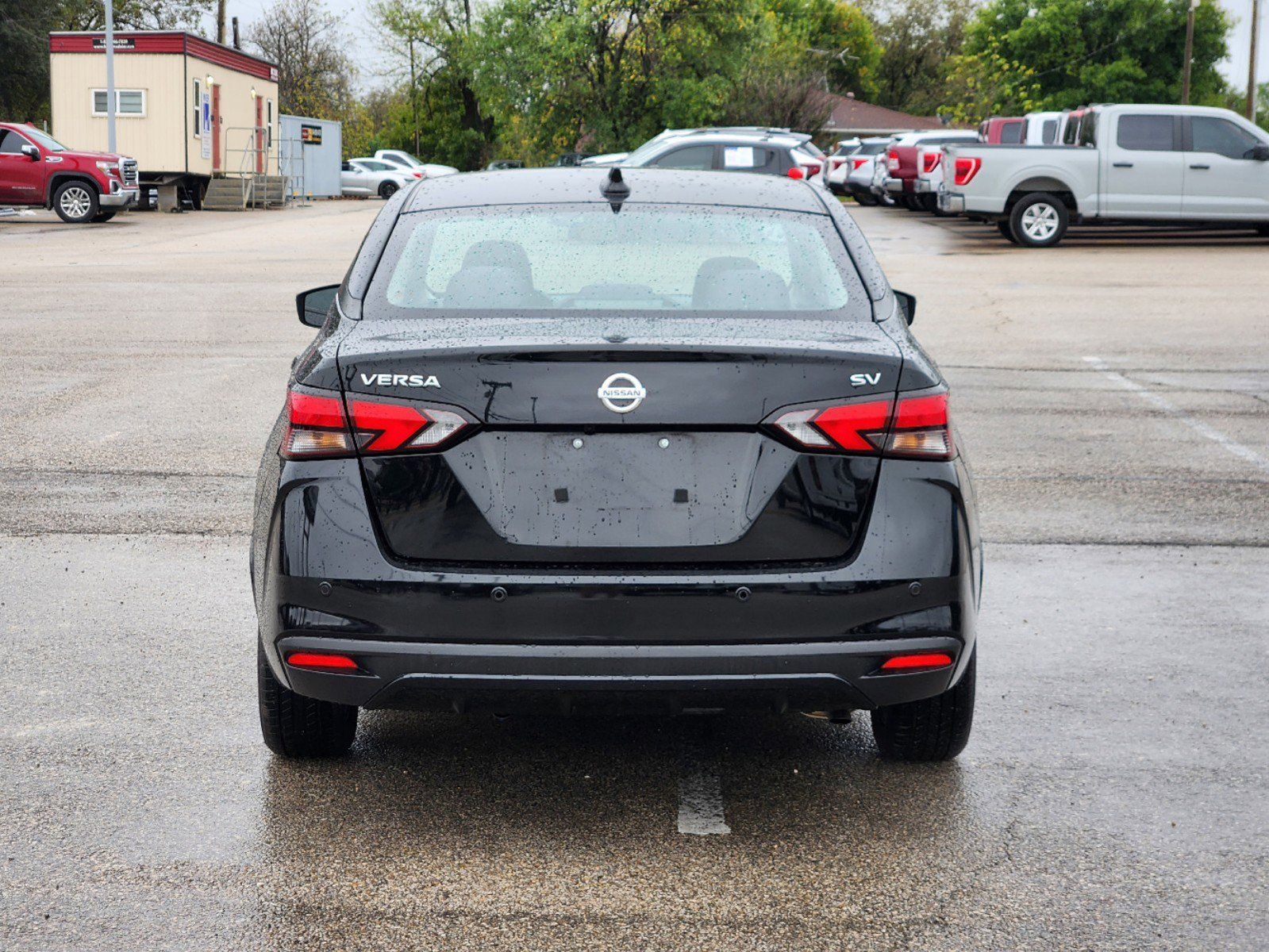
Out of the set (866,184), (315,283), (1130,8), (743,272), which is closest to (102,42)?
(866,184)

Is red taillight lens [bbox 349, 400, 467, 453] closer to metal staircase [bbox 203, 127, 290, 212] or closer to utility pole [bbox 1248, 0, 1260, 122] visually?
metal staircase [bbox 203, 127, 290, 212]

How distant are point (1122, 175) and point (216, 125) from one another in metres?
26.0

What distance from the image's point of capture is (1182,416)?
10.5 meters

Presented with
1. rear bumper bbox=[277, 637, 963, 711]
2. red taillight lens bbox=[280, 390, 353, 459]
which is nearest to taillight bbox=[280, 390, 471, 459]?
red taillight lens bbox=[280, 390, 353, 459]

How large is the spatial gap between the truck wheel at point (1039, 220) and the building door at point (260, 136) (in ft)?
84.9

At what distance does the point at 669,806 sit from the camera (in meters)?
4.00

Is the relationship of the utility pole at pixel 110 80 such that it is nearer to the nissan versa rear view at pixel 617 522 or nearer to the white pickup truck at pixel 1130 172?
the white pickup truck at pixel 1130 172

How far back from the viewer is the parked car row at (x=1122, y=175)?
24.4 m

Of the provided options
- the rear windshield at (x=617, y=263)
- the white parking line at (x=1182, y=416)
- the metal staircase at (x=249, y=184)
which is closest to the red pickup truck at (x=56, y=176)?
the metal staircase at (x=249, y=184)

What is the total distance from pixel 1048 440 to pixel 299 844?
6.73m

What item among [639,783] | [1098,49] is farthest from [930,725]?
[1098,49]

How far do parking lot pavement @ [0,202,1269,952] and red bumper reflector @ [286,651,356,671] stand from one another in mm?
433

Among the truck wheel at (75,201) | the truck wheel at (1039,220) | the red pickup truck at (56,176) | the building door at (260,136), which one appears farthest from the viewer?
the building door at (260,136)

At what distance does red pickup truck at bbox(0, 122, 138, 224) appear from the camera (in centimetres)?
3158
